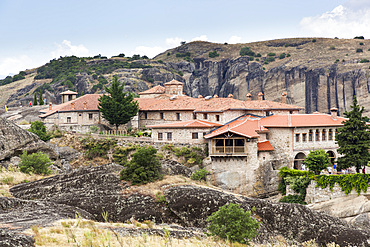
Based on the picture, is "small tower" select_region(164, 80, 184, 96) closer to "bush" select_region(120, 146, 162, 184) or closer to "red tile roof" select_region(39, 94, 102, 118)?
"red tile roof" select_region(39, 94, 102, 118)

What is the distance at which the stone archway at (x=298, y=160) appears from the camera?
3756cm

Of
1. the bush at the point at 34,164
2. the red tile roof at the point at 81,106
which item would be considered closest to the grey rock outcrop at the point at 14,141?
the bush at the point at 34,164

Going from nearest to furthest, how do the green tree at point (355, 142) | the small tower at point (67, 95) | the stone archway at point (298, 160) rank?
the green tree at point (355, 142) < the stone archway at point (298, 160) < the small tower at point (67, 95)

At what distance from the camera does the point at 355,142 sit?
33.1m

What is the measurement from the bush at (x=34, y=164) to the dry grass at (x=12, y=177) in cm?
62

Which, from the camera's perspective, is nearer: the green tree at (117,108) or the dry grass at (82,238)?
the dry grass at (82,238)

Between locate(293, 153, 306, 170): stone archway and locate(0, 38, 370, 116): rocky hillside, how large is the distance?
4830 cm

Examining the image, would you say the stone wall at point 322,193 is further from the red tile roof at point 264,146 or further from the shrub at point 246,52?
the shrub at point 246,52

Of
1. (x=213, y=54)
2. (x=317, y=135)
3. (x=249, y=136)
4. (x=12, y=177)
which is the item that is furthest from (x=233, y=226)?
(x=213, y=54)

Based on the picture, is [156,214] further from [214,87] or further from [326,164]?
[214,87]

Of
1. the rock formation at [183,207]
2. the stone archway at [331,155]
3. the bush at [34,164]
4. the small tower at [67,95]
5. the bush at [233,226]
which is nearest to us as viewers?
the bush at [233,226]

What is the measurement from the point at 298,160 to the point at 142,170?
60.2 ft

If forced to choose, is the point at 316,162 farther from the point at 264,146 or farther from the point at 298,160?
the point at 264,146

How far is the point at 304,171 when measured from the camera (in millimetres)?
34031
